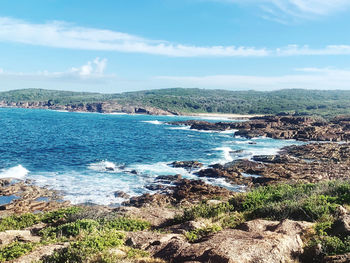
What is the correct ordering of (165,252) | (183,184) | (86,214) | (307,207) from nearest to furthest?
(165,252) → (307,207) → (86,214) → (183,184)

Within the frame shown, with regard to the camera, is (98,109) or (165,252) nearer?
(165,252)

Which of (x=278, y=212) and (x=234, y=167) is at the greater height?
(x=278, y=212)

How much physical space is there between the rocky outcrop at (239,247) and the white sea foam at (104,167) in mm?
32173

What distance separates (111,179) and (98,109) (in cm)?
16127

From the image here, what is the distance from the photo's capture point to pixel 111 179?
35469 mm

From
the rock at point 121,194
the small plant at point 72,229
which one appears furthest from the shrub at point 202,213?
the rock at point 121,194

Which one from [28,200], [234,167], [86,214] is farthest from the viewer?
[234,167]

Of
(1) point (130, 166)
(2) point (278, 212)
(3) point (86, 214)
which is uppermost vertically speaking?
(2) point (278, 212)

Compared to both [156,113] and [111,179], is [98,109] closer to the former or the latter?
[156,113]

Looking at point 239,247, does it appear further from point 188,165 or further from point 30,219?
point 188,165

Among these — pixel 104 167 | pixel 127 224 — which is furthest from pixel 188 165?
pixel 127 224

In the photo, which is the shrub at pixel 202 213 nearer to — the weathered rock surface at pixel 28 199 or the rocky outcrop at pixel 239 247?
the rocky outcrop at pixel 239 247

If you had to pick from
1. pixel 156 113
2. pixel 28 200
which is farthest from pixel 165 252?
pixel 156 113

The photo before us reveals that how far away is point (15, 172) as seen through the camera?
36.9 m
